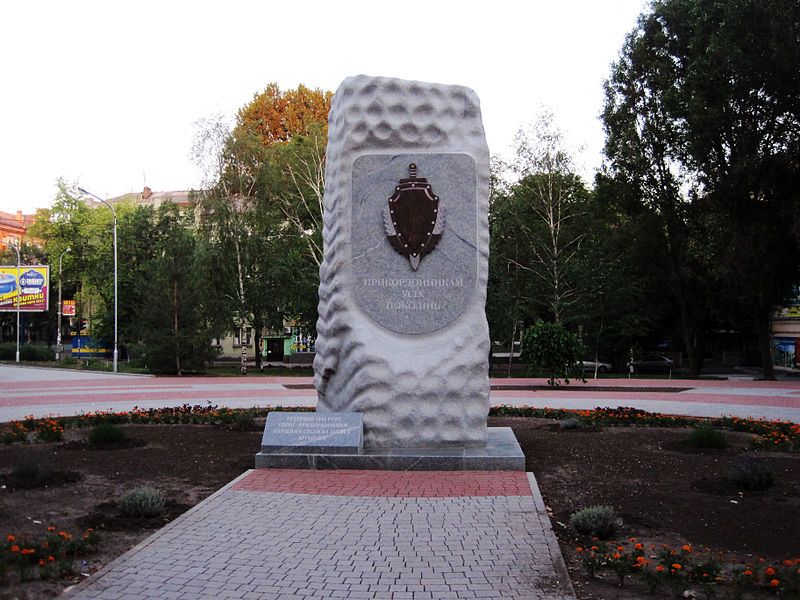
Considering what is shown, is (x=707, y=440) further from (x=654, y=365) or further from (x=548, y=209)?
(x=654, y=365)

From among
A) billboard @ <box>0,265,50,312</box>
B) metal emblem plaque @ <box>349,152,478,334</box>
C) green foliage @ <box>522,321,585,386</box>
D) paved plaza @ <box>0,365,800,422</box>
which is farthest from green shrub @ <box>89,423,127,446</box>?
billboard @ <box>0,265,50,312</box>

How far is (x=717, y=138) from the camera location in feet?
92.4

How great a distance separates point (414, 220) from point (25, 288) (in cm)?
3978

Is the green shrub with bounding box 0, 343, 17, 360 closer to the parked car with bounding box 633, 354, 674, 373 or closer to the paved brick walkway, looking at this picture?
the parked car with bounding box 633, 354, 674, 373

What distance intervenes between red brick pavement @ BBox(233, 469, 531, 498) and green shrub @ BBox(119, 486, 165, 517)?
1.22 m

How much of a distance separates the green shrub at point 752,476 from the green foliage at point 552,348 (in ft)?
46.6

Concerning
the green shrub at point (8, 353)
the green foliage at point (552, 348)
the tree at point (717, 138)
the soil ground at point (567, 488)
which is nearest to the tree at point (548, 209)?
the tree at point (717, 138)

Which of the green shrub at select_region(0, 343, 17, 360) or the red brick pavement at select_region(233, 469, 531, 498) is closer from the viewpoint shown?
the red brick pavement at select_region(233, 469, 531, 498)

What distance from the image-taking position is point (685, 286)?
35.7 meters

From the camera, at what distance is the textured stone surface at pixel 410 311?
9.74m

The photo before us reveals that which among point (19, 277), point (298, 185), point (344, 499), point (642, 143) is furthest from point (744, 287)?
point (19, 277)

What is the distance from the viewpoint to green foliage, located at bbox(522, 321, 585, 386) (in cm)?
2236

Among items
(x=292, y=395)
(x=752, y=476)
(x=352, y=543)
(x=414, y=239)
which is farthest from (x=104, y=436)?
(x=292, y=395)

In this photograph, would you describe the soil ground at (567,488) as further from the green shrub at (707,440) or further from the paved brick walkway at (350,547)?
the paved brick walkway at (350,547)
